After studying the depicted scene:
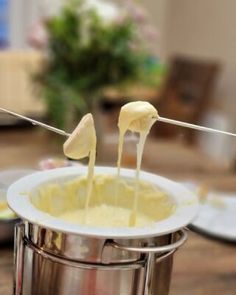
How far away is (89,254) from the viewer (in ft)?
2.06

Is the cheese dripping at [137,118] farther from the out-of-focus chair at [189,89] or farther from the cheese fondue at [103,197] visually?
the out-of-focus chair at [189,89]

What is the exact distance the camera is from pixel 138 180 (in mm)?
774

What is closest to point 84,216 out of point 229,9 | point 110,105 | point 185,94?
point 110,105

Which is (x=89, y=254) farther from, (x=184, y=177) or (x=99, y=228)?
(x=184, y=177)

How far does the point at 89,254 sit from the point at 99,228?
0.11ft

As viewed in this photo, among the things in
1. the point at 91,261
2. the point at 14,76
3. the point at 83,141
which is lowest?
the point at 14,76

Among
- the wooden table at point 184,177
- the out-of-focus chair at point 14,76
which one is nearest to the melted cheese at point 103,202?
the wooden table at point 184,177

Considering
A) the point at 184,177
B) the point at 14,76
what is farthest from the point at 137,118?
the point at 14,76

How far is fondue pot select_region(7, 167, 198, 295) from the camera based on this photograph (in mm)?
623

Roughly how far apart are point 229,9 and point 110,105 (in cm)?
184

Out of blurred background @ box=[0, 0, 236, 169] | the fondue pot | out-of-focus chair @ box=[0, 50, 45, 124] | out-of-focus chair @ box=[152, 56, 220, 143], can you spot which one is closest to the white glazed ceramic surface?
the fondue pot

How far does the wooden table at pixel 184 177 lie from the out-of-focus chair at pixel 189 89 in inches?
44.1

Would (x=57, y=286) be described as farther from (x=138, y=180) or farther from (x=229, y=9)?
(x=229, y=9)

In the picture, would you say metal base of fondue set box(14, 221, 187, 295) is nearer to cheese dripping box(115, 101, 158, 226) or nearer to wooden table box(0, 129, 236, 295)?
cheese dripping box(115, 101, 158, 226)
